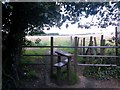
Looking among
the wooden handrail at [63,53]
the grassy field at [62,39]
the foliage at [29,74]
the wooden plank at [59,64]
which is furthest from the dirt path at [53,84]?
the grassy field at [62,39]

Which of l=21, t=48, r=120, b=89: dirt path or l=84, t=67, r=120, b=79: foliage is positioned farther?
l=84, t=67, r=120, b=79: foliage

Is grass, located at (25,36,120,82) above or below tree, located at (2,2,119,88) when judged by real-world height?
below

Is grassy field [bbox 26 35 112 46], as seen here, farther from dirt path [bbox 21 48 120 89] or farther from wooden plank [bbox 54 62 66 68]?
dirt path [bbox 21 48 120 89]

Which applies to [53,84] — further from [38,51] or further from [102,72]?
[102,72]

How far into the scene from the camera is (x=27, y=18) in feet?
15.3

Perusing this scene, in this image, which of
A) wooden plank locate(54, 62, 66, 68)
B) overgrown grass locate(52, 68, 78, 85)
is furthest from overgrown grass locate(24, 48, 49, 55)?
overgrown grass locate(52, 68, 78, 85)

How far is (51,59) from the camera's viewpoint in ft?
18.4

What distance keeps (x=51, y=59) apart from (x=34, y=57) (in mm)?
330

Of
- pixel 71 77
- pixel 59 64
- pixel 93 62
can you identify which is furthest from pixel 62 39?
pixel 93 62

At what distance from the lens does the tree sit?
176 inches

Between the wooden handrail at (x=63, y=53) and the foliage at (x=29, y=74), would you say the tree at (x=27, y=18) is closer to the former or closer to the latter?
the foliage at (x=29, y=74)

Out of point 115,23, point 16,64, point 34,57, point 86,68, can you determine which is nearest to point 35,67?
point 34,57

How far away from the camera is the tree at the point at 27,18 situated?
4.48m

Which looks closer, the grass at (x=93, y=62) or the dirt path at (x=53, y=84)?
the dirt path at (x=53, y=84)
